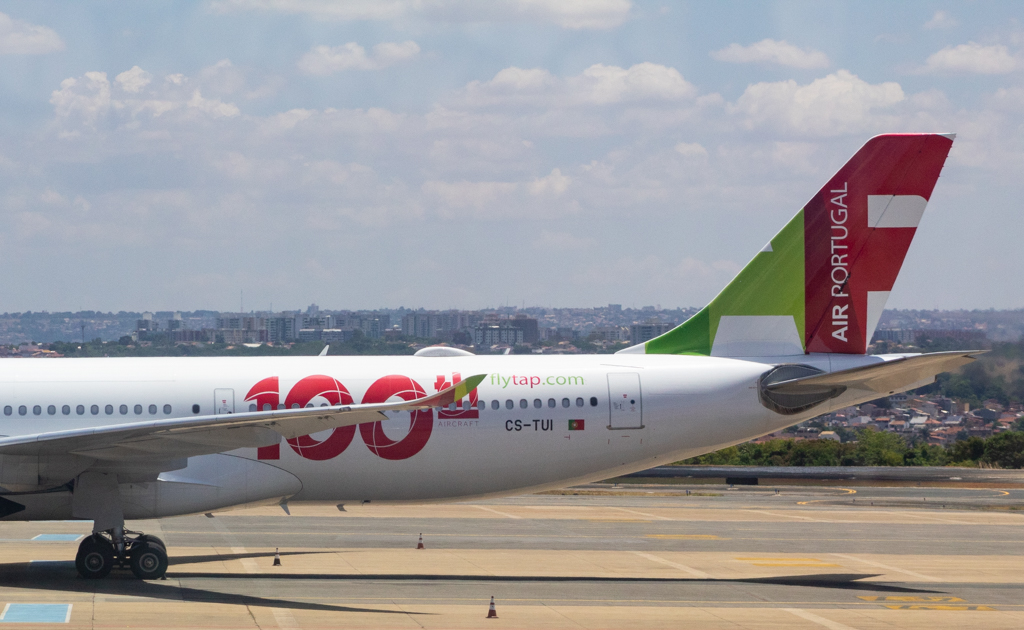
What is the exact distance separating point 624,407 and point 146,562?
32.8ft

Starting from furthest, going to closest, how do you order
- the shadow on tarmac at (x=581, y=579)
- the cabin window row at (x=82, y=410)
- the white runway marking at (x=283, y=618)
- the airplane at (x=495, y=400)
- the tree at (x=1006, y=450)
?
the tree at (x=1006, y=450), the shadow on tarmac at (x=581, y=579), the cabin window row at (x=82, y=410), the airplane at (x=495, y=400), the white runway marking at (x=283, y=618)

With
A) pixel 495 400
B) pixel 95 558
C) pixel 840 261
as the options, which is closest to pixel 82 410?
pixel 95 558

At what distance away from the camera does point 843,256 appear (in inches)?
1003

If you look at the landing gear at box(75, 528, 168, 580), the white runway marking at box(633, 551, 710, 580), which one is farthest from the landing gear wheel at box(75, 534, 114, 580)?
the white runway marking at box(633, 551, 710, 580)

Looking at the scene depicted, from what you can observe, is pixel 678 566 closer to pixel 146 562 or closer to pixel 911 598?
pixel 911 598

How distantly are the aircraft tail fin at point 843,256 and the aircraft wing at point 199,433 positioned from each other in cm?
777

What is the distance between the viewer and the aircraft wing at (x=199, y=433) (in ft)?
66.1

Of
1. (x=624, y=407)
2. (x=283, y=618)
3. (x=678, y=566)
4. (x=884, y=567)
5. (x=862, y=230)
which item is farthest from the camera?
(x=884, y=567)

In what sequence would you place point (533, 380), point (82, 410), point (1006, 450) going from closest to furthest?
point (82, 410)
point (533, 380)
point (1006, 450)

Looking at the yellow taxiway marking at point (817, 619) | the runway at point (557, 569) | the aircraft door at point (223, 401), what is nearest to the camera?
the yellow taxiway marking at point (817, 619)

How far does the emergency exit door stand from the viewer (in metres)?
24.2

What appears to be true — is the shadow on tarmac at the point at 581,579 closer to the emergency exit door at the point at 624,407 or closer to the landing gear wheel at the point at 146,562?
the landing gear wheel at the point at 146,562

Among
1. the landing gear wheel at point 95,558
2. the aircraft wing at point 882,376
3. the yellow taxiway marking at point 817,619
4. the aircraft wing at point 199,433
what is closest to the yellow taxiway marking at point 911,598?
the yellow taxiway marking at point 817,619

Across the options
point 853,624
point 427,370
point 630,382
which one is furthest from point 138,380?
point 853,624
